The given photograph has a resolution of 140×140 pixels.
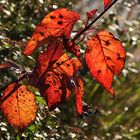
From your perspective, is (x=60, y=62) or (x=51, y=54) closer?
(x=51, y=54)

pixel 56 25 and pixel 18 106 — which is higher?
pixel 56 25

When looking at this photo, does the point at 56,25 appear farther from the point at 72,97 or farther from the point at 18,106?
the point at 72,97

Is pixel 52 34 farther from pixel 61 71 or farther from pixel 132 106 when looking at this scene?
pixel 132 106

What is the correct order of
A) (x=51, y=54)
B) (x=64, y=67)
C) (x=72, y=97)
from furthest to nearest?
(x=72, y=97) → (x=64, y=67) → (x=51, y=54)

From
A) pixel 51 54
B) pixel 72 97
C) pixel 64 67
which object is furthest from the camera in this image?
pixel 72 97

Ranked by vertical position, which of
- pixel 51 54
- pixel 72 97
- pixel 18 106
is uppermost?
pixel 51 54

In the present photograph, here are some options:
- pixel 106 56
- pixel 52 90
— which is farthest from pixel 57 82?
pixel 106 56

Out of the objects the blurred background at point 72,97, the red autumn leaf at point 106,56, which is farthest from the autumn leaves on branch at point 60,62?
the blurred background at point 72,97

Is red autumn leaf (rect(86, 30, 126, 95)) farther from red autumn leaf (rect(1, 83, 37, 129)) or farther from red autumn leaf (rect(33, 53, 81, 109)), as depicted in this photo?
red autumn leaf (rect(1, 83, 37, 129))

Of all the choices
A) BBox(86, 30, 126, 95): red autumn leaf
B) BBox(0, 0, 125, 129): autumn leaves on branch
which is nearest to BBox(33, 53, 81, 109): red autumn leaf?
BBox(0, 0, 125, 129): autumn leaves on branch
